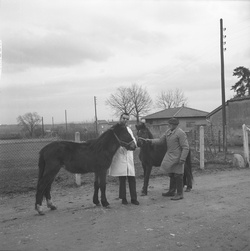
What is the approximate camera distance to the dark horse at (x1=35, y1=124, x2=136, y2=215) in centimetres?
582

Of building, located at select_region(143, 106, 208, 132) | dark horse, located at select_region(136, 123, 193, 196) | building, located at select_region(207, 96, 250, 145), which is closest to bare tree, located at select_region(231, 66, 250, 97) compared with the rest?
building, located at select_region(143, 106, 208, 132)

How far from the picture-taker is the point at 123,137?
6023mm

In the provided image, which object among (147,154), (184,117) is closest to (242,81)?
(184,117)

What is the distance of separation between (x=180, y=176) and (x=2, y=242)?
13.0ft

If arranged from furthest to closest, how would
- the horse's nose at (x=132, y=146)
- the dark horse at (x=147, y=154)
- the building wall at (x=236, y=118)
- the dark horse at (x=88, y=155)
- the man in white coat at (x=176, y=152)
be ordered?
the building wall at (x=236, y=118) < the dark horse at (x=147, y=154) < the man in white coat at (x=176, y=152) < the horse's nose at (x=132, y=146) < the dark horse at (x=88, y=155)

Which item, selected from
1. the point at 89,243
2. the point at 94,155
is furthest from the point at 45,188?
the point at 89,243

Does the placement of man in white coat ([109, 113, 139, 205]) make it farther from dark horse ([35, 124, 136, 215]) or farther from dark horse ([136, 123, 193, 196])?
dark horse ([136, 123, 193, 196])

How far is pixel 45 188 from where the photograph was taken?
573 centimetres

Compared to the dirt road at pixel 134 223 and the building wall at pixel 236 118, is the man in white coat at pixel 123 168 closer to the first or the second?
the dirt road at pixel 134 223

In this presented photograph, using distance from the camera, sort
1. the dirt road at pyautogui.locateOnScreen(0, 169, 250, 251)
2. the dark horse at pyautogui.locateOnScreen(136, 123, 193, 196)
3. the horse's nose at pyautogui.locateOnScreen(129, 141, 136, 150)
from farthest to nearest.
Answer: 1. the dark horse at pyautogui.locateOnScreen(136, 123, 193, 196)
2. the horse's nose at pyautogui.locateOnScreen(129, 141, 136, 150)
3. the dirt road at pyautogui.locateOnScreen(0, 169, 250, 251)

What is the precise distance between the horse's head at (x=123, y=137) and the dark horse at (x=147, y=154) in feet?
2.92

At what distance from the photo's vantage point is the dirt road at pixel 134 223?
413 centimetres

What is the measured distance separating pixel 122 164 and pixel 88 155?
74cm

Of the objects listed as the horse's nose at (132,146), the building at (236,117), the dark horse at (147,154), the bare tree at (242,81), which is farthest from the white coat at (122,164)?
the bare tree at (242,81)
